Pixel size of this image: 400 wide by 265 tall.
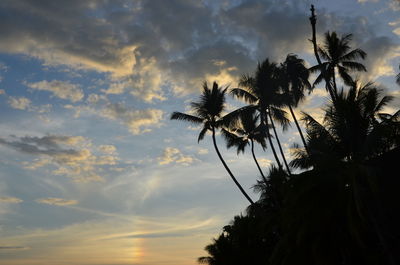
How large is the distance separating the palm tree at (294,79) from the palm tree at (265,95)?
0.98m

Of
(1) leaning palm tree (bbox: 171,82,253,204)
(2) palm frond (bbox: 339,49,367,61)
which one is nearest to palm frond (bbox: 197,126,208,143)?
(1) leaning palm tree (bbox: 171,82,253,204)

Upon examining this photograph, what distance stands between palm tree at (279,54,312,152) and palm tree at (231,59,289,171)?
98cm

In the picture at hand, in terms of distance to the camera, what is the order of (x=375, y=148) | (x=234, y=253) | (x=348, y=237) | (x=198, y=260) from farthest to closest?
(x=198, y=260) → (x=234, y=253) → (x=348, y=237) → (x=375, y=148)

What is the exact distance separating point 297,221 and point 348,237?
7.28ft

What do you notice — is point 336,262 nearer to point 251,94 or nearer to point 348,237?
point 348,237

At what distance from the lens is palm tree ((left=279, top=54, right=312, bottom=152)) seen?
105ft

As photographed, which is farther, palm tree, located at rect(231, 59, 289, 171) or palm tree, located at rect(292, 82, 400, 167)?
palm tree, located at rect(231, 59, 289, 171)

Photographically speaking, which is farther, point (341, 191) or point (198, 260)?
point (198, 260)

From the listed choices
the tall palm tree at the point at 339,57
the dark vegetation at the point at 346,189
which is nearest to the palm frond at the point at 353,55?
the tall palm tree at the point at 339,57

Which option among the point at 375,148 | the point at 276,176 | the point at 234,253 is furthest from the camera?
the point at 234,253

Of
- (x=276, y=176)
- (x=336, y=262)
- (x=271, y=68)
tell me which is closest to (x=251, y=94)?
(x=271, y=68)

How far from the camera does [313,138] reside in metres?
16.6

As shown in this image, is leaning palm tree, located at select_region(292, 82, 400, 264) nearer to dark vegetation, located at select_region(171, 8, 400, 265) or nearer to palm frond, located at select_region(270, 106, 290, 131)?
dark vegetation, located at select_region(171, 8, 400, 265)

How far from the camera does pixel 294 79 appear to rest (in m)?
32.3
